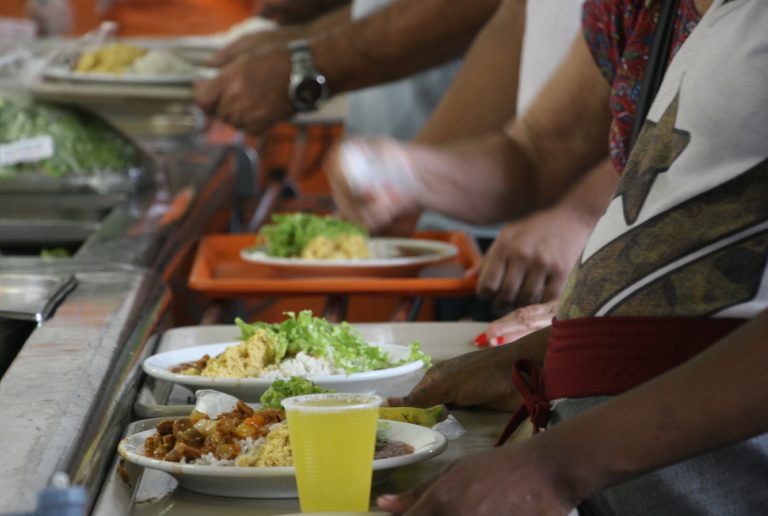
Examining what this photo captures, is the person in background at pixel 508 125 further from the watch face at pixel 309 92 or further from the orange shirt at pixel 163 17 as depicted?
the orange shirt at pixel 163 17

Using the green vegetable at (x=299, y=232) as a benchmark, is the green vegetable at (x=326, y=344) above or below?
above

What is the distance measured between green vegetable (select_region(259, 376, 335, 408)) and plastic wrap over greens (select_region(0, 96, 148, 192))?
1.62m

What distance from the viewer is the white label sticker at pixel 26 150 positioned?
2.88 metres

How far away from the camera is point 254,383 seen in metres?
1.58

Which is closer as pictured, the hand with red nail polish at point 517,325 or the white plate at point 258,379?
the white plate at point 258,379

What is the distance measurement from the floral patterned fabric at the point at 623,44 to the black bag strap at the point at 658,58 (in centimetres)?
1

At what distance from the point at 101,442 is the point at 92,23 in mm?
7521

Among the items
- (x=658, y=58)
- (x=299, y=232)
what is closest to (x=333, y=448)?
(x=658, y=58)

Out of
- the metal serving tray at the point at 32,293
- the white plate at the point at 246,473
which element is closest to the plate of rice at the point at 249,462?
the white plate at the point at 246,473

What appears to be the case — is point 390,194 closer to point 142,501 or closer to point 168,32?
point 142,501

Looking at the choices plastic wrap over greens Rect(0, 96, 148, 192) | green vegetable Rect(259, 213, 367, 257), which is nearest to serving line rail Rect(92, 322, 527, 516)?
green vegetable Rect(259, 213, 367, 257)

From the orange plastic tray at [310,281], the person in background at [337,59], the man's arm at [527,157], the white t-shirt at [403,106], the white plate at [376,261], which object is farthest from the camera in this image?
the white t-shirt at [403,106]

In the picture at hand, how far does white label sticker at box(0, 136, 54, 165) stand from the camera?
9.45 ft

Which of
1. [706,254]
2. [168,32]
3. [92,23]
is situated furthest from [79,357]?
[92,23]
